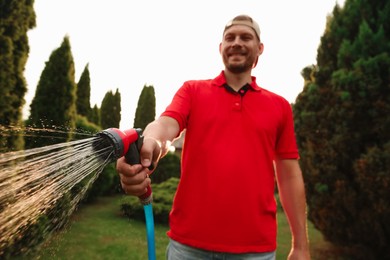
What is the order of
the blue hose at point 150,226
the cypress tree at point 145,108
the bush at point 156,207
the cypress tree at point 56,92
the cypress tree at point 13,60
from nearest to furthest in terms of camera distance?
1. the blue hose at point 150,226
2. the cypress tree at point 13,60
3. the cypress tree at point 56,92
4. the bush at point 156,207
5. the cypress tree at point 145,108

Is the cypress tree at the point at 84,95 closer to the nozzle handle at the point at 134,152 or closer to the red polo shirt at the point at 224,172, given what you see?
the red polo shirt at the point at 224,172

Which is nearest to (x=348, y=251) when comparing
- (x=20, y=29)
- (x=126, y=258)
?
(x=126, y=258)

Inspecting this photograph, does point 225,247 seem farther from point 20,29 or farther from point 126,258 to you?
point 20,29

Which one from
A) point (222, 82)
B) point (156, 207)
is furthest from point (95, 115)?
point (222, 82)

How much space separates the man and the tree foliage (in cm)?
415

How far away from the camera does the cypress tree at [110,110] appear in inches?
968

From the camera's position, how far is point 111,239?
324 inches

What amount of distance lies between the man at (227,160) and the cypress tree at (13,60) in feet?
15.2

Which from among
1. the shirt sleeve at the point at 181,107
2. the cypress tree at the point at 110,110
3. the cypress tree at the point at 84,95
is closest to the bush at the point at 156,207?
the shirt sleeve at the point at 181,107

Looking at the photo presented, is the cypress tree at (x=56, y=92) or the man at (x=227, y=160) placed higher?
the cypress tree at (x=56, y=92)

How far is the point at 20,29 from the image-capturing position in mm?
6273

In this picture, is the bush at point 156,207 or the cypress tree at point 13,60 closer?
the cypress tree at point 13,60

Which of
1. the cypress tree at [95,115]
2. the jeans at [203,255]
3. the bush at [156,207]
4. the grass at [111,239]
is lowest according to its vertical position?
the grass at [111,239]

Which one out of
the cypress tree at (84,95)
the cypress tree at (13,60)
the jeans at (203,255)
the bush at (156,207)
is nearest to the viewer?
the jeans at (203,255)
